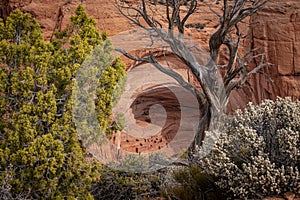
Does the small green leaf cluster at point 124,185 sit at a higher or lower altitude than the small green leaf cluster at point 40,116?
lower

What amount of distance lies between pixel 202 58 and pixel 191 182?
533 centimetres

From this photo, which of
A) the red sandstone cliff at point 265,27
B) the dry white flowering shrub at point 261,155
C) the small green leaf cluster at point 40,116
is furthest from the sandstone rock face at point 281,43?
the small green leaf cluster at point 40,116

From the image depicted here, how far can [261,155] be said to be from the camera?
518 centimetres

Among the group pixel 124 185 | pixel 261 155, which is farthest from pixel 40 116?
pixel 261 155

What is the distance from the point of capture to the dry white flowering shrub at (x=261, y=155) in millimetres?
5023

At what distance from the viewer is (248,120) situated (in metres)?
5.80

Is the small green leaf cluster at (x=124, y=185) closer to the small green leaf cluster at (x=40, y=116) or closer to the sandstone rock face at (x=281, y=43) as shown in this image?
the small green leaf cluster at (x=40, y=116)

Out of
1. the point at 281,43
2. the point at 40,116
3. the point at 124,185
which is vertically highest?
the point at 281,43

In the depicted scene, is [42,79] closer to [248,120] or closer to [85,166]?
[85,166]

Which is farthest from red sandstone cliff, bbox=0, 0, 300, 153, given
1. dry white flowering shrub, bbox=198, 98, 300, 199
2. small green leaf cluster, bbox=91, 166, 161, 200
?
dry white flowering shrub, bbox=198, 98, 300, 199

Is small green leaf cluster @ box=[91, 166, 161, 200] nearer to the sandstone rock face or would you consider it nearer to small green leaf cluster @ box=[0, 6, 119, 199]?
small green leaf cluster @ box=[0, 6, 119, 199]

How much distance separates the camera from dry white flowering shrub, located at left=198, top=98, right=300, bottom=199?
502 cm

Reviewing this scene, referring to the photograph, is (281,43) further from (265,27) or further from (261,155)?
(261,155)

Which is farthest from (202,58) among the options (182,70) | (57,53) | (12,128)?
(12,128)
